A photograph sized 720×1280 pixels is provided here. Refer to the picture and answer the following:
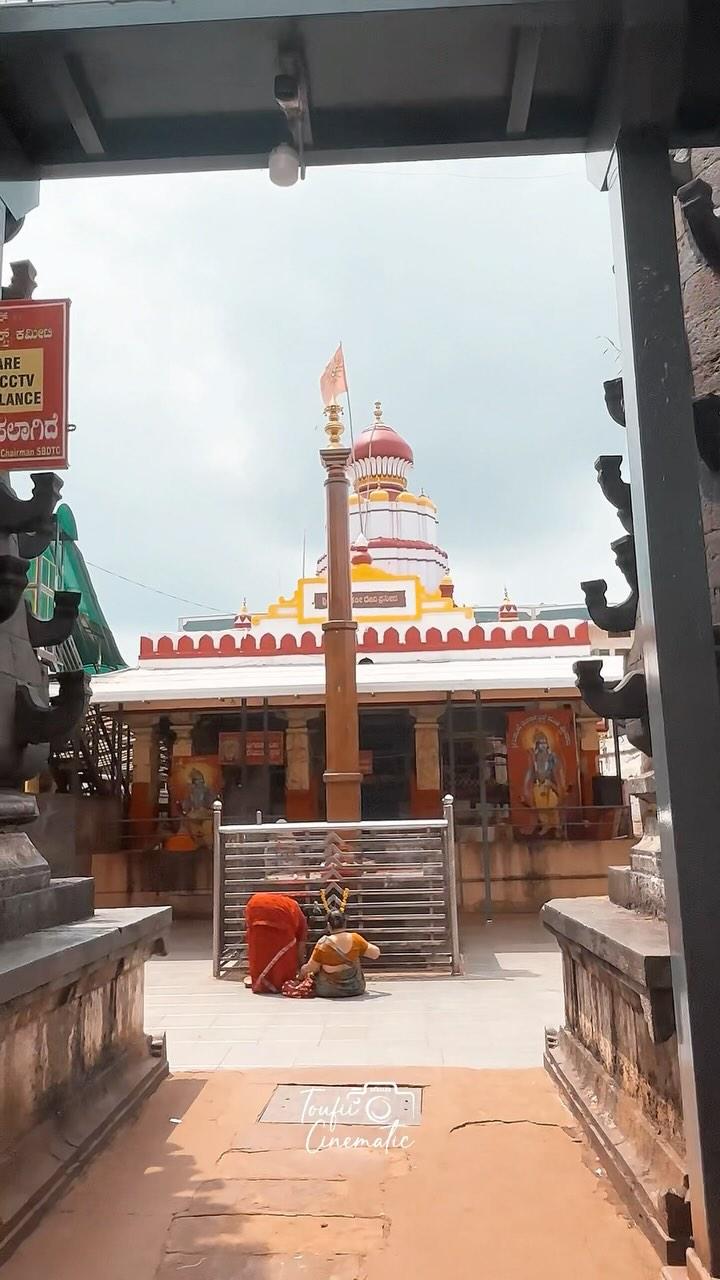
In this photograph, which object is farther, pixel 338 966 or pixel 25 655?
pixel 338 966

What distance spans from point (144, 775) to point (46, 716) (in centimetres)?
979

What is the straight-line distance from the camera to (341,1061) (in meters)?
4.68

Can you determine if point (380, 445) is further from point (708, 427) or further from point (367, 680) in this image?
point (708, 427)

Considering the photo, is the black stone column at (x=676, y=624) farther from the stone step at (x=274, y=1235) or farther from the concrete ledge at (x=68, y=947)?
the concrete ledge at (x=68, y=947)

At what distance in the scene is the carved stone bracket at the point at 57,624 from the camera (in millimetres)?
3721

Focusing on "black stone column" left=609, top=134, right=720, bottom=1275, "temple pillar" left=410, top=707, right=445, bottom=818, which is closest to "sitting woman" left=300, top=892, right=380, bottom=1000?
"black stone column" left=609, top=134, right=720, bottom=1275

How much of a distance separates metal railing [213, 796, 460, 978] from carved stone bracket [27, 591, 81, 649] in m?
4.22

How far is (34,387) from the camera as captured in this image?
→ 3.00 meters

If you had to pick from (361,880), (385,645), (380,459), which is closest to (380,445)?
(380,459)

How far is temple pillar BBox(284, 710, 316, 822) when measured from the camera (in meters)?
13.0

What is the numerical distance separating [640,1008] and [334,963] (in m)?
4.04

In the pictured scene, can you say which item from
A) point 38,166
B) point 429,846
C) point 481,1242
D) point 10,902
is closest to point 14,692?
point 10,902

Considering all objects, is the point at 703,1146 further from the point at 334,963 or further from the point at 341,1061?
the point at 334,963

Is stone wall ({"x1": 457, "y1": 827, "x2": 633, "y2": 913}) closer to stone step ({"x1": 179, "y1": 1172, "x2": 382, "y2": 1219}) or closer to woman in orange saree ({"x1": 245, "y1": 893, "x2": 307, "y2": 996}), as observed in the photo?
woman in orange saree ({"x1": 245, "y1": 893, "x2": 307, "y2": 996})
